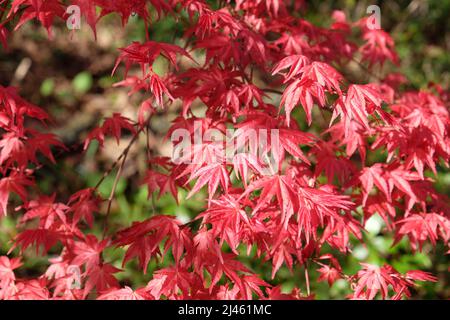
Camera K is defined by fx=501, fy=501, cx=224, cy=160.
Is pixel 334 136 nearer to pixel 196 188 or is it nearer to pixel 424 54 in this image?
pixel 196 188

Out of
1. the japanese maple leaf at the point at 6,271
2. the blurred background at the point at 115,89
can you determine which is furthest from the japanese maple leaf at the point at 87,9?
the blurred background at the point at 115,89

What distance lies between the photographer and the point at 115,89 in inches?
181

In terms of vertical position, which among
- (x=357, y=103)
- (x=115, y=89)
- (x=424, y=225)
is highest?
(x=357, y=103)

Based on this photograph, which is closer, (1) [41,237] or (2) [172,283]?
(2) [172,283]

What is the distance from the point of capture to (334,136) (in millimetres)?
2041

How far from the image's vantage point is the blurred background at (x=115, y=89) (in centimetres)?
342

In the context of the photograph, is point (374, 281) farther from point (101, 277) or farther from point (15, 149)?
point (15, 149)

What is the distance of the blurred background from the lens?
11.2ft

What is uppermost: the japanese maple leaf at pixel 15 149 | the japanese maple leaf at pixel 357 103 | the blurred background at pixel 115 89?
the japanese maple leaf at pixel 357 103

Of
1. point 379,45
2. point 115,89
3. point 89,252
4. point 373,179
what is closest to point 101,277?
point 89,252

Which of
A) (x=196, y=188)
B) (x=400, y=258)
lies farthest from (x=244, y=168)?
(x=400, y=258)

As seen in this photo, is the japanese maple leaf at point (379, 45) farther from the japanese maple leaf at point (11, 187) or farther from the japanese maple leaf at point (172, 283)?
the japanese maple leaf at point (11, 187)

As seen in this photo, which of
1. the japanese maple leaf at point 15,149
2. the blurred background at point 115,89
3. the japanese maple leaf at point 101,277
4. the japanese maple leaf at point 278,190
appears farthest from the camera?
the blurred background at point 115,89

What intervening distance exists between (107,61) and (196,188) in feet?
11.8
